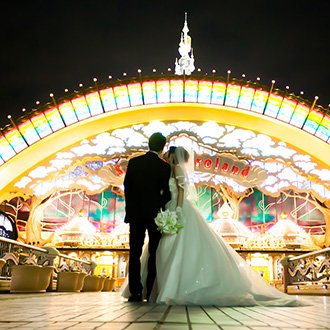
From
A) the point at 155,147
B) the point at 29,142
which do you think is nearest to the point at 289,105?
the point at 29,142

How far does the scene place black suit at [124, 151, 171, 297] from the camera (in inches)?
175

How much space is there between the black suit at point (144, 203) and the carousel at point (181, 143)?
48.6ft

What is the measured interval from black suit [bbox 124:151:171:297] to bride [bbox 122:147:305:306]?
0.54 ft

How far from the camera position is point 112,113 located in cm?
2161

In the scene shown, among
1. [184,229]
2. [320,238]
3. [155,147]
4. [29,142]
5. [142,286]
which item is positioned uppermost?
[29,142]

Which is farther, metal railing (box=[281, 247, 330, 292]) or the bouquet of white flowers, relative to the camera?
metal railing (box=[281, 247, 330, 292])

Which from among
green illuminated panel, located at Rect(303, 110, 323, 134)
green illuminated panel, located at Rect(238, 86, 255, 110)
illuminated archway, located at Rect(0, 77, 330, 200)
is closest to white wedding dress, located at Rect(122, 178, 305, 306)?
illuminated archway, located at Rect(0, 77, 330, 200)

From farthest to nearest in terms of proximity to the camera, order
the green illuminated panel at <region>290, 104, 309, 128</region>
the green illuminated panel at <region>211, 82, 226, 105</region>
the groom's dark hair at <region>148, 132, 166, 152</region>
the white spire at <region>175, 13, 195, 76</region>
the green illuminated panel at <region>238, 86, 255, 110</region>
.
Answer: the white spire at <region>175, 13, 195, 76</region>
the green illuminated panel at <region>211, 82, 226, 105</region>
the green illuminated panel at <region>238, 86, 255, 110</region>
the green illuminated panel at <region>290, 104, 309, 128</region>
the groom's dark hair at <region>148, 132, 166, 152</region>

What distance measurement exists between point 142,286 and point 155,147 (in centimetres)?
151

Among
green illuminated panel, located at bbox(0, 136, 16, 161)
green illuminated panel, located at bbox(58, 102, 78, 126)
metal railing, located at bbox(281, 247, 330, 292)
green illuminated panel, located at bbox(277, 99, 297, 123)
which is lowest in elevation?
metal railing, located at bbox(281, 247, 330, 292)

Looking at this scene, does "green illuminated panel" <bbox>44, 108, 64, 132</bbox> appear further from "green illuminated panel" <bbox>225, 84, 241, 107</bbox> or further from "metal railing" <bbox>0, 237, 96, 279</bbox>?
"metal railing" <bbox>0, 237, 96, 279</bbox>

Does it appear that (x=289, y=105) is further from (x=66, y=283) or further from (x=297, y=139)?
(x=66, y=283)

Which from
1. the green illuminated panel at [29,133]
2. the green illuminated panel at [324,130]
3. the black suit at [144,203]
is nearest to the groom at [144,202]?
the black suit at [144,203]

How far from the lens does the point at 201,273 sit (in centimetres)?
425
